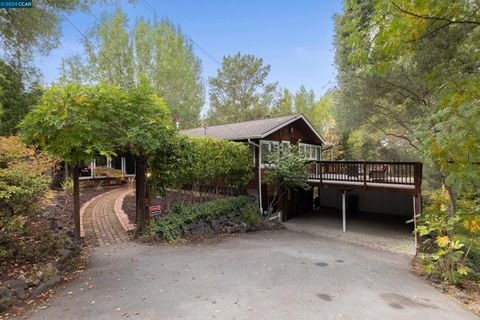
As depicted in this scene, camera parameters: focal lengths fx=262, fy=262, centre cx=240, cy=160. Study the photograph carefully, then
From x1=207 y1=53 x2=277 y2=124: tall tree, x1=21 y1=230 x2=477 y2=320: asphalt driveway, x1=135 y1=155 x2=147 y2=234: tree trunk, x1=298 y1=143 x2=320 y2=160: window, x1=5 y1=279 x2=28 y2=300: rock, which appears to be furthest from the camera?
x1=207 y1=53 x2=277 y2=124: tall tree

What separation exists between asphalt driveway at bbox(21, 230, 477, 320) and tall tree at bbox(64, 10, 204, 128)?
14222 millimetres

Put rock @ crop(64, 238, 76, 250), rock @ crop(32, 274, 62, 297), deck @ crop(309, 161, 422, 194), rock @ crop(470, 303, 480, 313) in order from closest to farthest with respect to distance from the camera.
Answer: rock @ crop(32, 274, 62, 297) → rock @ crop(470, 303, 480, 313) → rock @ crop(64, 238, 76, 250) → deck @ crop(309, 161, 422, 194)

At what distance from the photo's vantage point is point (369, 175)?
11898mm

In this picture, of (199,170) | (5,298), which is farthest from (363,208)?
(5,298)

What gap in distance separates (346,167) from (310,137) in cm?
456

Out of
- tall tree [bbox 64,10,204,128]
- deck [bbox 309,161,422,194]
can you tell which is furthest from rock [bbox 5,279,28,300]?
tall tree [bbox 64,10,204,128]

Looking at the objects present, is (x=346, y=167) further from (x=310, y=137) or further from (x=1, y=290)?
(x=1, y=290)

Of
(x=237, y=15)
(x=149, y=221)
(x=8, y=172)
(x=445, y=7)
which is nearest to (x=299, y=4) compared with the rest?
(x=237, y=15)

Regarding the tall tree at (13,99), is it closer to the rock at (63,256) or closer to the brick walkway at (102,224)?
the brick walkway at (102,224)

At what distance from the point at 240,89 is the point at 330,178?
1923 centimetres

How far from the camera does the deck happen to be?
1066 centimetres

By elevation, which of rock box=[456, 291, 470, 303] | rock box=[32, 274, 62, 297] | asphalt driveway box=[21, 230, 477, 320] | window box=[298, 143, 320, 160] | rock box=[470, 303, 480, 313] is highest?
window box=[298, 143, 320, 160]

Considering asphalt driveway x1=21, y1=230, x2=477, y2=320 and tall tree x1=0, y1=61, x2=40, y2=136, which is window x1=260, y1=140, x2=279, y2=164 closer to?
asphalt driveway x1=21, y1=230, x2=477, y2=320

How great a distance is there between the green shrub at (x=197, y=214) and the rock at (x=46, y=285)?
10.2 ft
